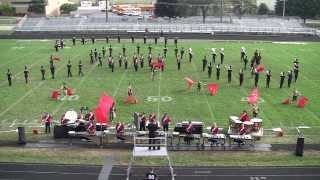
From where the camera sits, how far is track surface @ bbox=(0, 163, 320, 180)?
1452cm

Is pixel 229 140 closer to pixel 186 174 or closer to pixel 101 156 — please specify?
pixel 186 174

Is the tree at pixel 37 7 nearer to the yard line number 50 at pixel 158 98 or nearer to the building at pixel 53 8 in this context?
the building at pixel 53 8

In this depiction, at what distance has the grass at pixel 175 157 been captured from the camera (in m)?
15.7

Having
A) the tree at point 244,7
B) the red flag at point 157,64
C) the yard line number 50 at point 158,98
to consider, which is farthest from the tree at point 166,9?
the yard line number 50 at point 158,98

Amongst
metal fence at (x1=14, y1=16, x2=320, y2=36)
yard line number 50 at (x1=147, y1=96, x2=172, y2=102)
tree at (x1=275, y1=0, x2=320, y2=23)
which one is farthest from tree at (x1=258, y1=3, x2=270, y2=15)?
yard line number 50 at (x1=147, y1=96, x2=172, y2=102)

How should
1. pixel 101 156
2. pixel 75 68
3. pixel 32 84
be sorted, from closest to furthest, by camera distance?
pixel 101 156
pixel 32 84
pixel 75 68

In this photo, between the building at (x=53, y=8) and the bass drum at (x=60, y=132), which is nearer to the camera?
the bass drum at (x=60, y=132)

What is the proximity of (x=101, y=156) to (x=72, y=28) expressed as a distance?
45769 mm

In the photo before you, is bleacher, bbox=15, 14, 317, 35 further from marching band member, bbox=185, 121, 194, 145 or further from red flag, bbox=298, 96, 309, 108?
marching band member, bbox=185, 121, 194, 145

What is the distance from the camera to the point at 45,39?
48.3 metres

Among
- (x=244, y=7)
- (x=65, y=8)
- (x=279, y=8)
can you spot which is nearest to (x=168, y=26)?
(x=279, y=8)

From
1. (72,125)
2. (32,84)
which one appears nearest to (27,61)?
(32,84)

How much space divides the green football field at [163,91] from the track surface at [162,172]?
4.19 metres

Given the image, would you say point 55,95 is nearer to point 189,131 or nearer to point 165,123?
point 165,123
